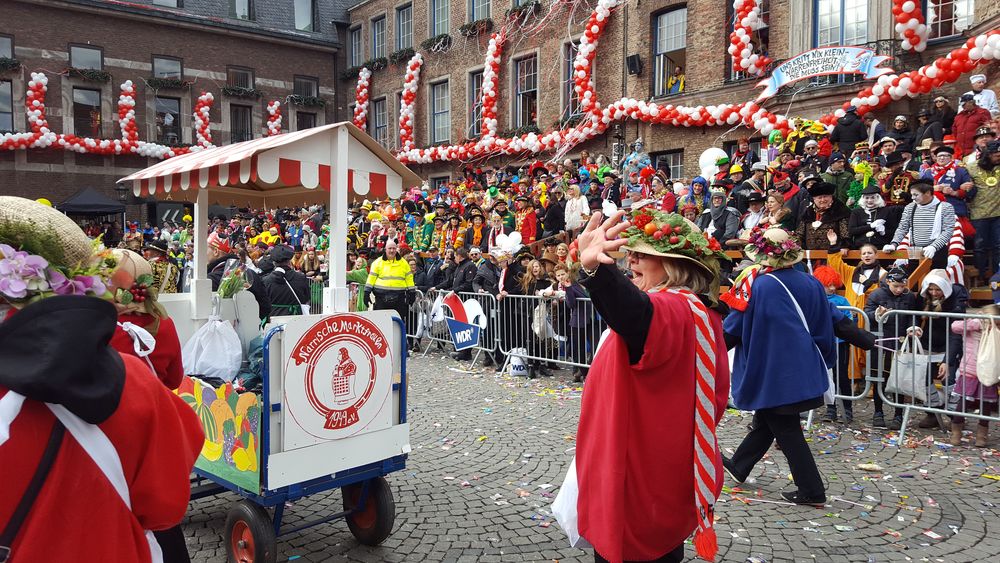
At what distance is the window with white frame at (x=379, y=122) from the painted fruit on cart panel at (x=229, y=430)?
27.8 m

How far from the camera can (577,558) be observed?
159 inches

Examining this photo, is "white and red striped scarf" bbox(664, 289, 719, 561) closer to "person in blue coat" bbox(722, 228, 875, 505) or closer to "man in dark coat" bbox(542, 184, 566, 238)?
"person in blue coat" bbox(722, 228, 875, 505)

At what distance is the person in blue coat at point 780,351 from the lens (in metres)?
4.72

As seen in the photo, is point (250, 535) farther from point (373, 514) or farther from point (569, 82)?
point (569, 82)

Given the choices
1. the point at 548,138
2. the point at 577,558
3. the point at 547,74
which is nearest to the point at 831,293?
the point at 577,558

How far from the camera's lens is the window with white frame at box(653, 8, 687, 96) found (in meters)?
19.0

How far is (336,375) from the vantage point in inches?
159

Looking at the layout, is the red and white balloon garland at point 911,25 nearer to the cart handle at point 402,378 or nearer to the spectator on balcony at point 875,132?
the spectator on balcony at point 875,132

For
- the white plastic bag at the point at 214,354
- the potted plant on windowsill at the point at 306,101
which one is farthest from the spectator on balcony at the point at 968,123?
the potted plant on windowsill at the point at 306,101

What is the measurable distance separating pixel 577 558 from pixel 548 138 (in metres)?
19.0

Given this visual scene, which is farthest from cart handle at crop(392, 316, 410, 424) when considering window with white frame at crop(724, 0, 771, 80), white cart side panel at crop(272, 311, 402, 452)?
window with white frame at crop(724, 0, 771, 80)

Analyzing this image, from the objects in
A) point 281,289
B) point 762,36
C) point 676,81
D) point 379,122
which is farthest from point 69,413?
point 379,122

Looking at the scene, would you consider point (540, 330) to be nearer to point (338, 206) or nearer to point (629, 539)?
point (338, 206)

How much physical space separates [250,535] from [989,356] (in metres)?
5.94
